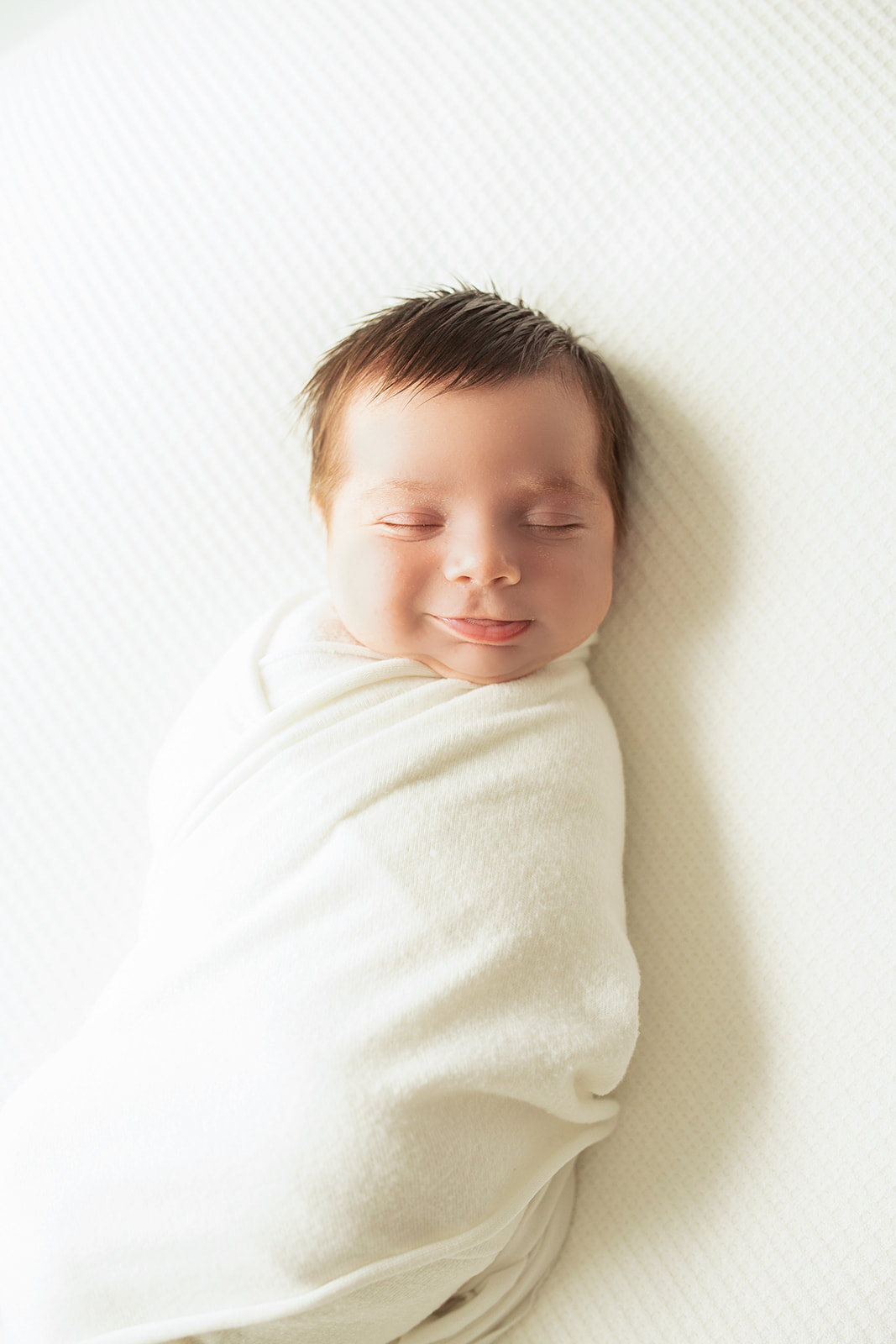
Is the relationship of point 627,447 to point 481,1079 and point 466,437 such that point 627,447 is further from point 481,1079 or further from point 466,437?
point 481,1079

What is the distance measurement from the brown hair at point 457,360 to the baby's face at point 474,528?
20 mm

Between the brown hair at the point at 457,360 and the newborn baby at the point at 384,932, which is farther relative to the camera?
the brown hair at the point at 457,360

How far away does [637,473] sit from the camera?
1.16 m

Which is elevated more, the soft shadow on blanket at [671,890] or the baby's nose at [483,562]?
the baby's nose at [483,562]

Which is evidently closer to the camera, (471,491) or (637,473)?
(471,491)

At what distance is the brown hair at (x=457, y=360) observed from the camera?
3.35 feet

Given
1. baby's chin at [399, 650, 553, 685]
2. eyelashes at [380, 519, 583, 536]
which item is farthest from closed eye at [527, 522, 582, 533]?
baby's chin at [399, 650, 553, 685]

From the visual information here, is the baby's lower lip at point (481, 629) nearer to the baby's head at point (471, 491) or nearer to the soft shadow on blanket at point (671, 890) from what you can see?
the baby's head at point (471, 491)

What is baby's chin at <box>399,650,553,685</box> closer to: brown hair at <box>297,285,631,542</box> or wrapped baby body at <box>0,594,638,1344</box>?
wrapped baby body at <box>0,594,638,1344</box>

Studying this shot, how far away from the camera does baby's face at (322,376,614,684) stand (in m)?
0.99

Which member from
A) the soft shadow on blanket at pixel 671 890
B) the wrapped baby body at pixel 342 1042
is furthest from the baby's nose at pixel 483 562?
the soft shadow on blanket at pixel 671 890

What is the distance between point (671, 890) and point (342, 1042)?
16.6 inches

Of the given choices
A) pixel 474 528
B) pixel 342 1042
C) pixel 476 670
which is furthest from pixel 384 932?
pixel 474 528

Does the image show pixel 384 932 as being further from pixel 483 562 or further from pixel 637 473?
pixel 637 473
